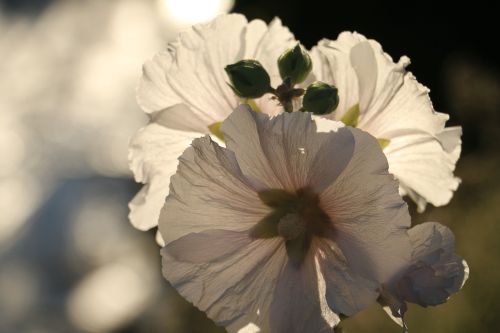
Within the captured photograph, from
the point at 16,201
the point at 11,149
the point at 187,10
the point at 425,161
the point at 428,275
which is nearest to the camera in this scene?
the point at 428,275

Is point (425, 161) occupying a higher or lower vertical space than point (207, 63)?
lower

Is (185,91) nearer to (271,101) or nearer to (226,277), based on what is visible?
(271,101)

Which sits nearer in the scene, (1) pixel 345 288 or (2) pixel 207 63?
(1) pixel 345 288

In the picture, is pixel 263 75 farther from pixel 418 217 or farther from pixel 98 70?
pixel 98 70

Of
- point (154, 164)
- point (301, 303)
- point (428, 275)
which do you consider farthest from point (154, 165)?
point (428, 275)

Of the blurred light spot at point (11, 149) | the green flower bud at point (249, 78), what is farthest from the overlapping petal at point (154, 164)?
the blurred light spot at point (11, 149)

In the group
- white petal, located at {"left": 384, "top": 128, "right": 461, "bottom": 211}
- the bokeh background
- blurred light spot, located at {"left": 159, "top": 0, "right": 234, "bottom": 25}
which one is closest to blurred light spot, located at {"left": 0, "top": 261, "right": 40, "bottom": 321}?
the bokeh background

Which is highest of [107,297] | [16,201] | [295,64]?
[295,64]
